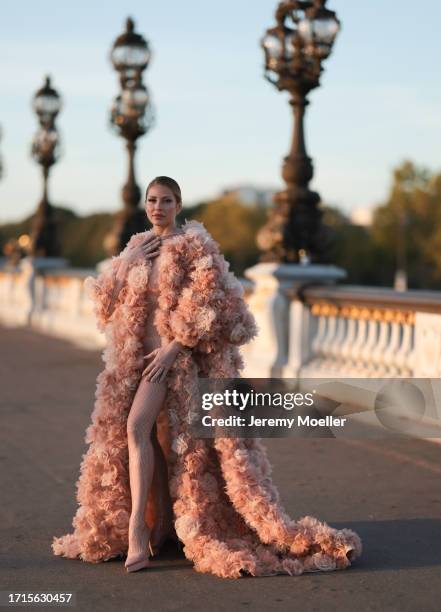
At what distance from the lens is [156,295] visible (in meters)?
5.84

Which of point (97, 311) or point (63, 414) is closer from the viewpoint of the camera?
point (97, 311)

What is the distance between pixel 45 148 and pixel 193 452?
21.5 meters

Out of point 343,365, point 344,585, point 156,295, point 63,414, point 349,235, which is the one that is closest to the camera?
point 344,585

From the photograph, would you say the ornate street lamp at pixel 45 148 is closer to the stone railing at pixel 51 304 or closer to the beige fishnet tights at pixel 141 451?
the stone railing at pixel 51 304

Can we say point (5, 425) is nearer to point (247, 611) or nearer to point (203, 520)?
point (203, 520)

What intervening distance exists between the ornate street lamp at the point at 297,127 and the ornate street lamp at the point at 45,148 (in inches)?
519

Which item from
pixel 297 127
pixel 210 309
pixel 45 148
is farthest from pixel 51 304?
pixel 210 309

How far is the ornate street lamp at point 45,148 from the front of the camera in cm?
2630

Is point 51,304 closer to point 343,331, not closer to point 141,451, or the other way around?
point 343,331

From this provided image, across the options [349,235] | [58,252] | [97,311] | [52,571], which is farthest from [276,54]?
[349,235]

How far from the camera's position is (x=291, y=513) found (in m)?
6.98

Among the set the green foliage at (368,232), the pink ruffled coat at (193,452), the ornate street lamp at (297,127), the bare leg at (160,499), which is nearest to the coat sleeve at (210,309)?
the pink ruffled coat at (193,452)

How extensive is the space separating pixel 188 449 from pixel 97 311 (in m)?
0.89

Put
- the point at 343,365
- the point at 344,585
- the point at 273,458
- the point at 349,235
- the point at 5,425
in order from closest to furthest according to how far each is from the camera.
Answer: the point at 344,585
the point at 273,458
the point at 5,425
the point at 343,365
the point at 349,235
